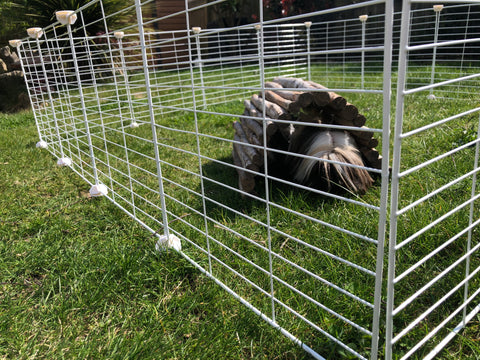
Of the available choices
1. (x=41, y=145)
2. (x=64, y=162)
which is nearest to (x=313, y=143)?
(x=64, y=162)

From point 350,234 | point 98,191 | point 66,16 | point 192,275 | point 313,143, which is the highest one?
point 66,16

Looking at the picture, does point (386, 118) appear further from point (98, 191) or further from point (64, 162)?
point (64, 162)

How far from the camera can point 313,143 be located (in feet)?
8.89

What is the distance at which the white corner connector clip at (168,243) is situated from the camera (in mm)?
2076

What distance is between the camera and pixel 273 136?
2838 mm

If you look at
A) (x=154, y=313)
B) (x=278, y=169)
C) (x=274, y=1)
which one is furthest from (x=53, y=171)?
(x=274, y=1)

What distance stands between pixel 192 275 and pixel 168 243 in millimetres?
274

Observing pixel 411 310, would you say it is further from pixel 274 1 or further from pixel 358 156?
pixel 274 1

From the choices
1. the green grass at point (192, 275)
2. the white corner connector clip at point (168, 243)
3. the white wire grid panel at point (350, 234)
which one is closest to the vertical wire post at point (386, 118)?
the white wire grid panel at point (350, 234)

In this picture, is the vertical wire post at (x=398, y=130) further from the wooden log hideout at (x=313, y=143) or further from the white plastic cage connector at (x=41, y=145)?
the white plastic cage connector at (x=41, y=145)

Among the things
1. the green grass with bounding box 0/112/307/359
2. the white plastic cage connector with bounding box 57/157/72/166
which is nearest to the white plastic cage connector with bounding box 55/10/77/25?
the green grass with bounding box 0/112/307/359

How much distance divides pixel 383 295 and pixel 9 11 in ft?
29.9

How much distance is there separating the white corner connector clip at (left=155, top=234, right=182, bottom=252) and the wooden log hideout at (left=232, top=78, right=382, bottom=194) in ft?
2.13

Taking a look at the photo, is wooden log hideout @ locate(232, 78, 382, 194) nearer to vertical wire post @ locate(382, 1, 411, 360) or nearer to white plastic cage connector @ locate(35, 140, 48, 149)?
vertical wire post @ locate(382, 1, 411, 360)
